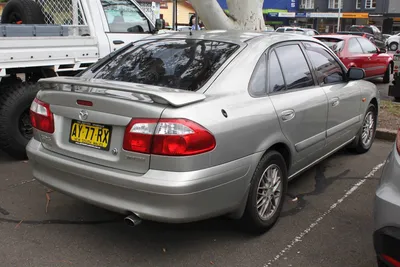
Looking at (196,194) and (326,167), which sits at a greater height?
(196,194)

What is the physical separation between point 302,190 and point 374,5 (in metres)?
57.6

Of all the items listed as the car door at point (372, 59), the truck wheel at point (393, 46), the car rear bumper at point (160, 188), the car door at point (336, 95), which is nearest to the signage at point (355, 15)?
the truck wheel at point (393, 46)

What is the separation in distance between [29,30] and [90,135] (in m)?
2.97

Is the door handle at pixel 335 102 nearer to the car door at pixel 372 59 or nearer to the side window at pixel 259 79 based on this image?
the side window at pixel 259 79

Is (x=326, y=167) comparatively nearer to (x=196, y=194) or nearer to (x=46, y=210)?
(x=196, y=194)

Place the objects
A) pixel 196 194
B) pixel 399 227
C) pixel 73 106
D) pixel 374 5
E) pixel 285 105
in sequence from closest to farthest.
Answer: pixel 399 227 < pixel 196 194 < pixel 73 106 < pixel 285 105 < pixel 374 5

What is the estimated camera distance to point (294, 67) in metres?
4.01

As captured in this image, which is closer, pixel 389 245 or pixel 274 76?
pixel 389 245

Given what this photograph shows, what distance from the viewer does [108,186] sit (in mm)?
2889

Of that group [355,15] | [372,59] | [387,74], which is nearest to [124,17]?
[372,59]

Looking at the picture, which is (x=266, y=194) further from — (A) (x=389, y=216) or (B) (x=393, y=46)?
(B) (x=393, y=46)

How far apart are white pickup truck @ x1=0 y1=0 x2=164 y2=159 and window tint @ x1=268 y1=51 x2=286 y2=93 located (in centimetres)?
298

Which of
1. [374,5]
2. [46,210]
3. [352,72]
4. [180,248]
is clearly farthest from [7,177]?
[374,5]

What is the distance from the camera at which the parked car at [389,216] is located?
232 cm
